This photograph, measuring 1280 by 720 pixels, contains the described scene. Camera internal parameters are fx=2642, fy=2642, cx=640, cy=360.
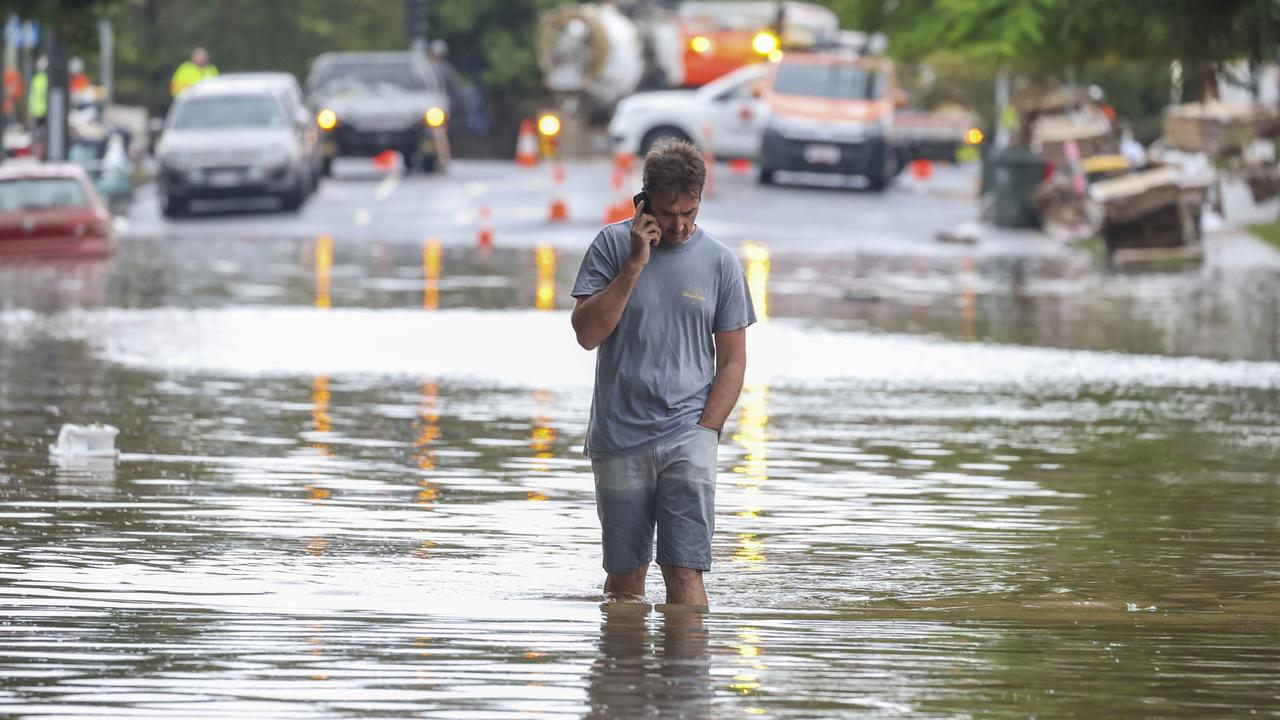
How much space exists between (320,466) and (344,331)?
25.2 ft

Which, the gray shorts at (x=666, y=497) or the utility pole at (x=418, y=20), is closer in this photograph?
the gray shorts at (x=666, y=497)

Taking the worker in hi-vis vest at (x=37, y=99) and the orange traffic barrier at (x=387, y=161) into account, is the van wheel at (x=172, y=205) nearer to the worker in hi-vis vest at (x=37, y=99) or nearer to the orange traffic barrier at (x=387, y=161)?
the worker in hi-vis vest at (x=37, y=99)

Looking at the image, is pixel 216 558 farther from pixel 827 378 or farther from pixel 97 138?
pixel 97 138

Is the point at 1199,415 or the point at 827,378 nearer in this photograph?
the point at 1199,415

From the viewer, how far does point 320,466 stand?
470 inches

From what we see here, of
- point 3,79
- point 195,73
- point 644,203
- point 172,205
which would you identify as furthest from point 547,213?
point 644,203

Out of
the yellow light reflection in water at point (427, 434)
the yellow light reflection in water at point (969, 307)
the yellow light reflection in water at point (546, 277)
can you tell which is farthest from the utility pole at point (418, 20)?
the yellow light reflection in water at point (427, 434)

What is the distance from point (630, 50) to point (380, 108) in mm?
9452

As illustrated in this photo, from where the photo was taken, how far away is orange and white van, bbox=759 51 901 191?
1583 inches

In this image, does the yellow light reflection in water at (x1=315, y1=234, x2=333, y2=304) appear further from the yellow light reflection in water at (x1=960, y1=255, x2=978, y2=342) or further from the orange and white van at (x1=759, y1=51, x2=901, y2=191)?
the orange and white van at (x1=759, y1=51, x2=901, y2=191)

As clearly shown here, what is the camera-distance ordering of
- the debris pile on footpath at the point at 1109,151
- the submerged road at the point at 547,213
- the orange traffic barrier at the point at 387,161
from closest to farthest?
1. the submerged road at the point at 547,213
2. the debris pile on footpath at the point at 1109,151
3. the orange traffic barrier at the point at 387,161

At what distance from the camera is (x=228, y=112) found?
36.0 m

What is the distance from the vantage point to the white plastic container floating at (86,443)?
39.4 feet

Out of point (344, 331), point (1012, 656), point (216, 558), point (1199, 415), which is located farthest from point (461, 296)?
point (1012, 656)
